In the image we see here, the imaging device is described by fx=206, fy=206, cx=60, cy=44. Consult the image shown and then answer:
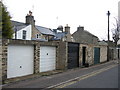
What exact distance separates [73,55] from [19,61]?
7.41m

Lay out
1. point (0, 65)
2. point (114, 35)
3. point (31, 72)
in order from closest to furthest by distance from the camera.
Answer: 1. point (0, 65)
2. point (31, 72)
3. point (114, 35)

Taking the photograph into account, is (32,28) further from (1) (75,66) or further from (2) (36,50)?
(2) (36,50)

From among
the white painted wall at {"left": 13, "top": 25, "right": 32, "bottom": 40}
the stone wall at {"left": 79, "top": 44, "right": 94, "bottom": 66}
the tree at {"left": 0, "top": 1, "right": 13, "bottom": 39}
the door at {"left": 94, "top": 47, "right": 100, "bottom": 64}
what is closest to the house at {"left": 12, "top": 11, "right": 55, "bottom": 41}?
the white painted wall at {"left": 13, "top": 25, "right": 32, "bottom": 40}

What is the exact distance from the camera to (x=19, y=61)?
43.9 ft

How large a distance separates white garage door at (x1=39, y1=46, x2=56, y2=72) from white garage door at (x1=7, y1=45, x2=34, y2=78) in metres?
1.32

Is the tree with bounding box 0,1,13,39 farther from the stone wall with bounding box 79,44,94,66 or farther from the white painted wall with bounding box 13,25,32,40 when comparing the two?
the white painted wall with bounding box 13,25,32,40

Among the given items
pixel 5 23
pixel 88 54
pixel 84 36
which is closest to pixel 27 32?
pixel 5 23

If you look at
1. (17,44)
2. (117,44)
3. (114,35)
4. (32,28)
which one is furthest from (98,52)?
(114,35)

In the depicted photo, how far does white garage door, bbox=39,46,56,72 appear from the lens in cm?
1588

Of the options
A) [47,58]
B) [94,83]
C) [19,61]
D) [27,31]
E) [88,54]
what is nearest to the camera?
[94,83]

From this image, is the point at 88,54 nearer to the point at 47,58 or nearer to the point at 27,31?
the point at 47,58

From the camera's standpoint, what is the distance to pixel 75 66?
20062mm

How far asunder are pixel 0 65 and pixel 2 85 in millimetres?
1460

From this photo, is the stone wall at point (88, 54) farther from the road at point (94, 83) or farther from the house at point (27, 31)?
the house at point (27, 31)
